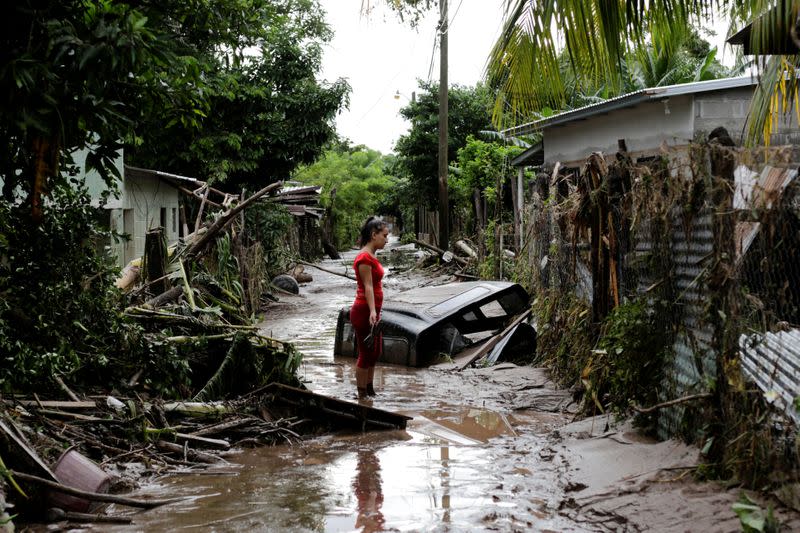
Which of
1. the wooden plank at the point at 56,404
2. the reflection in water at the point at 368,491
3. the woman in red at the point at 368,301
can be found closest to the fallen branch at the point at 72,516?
the wooden plank at the point at 56,404

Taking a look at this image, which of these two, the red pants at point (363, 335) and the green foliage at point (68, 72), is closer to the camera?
the green foliage at point (68, 72)

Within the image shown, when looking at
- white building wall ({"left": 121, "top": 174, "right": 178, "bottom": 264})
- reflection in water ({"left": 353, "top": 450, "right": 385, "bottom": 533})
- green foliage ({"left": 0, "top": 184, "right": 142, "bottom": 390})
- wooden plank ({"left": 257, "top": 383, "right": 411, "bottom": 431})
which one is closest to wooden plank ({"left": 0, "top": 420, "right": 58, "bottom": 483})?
green foliage ({"left": 0, "top": 184, "right": 142, "bottom": 390})

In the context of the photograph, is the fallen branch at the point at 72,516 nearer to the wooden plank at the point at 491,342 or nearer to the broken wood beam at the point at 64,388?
the broken wood beam at the point at 64,388

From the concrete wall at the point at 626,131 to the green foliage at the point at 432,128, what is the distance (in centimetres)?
1387

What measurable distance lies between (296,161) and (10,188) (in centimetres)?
1946

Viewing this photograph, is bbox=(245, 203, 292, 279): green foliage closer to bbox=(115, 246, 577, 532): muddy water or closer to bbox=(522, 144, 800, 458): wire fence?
bbox=(115, 246, 577, 532): muddy water

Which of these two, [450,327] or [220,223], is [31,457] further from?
[450,327]

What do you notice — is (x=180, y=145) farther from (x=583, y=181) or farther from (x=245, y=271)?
(x=583, y=181)

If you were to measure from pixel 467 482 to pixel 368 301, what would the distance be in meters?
3.23

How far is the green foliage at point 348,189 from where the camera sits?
50.5 metres

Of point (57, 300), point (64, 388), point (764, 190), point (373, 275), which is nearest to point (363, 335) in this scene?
point (373, 275)

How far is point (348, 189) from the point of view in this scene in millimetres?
51312

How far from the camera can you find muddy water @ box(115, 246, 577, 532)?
4.85 m

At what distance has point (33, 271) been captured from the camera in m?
6.61
